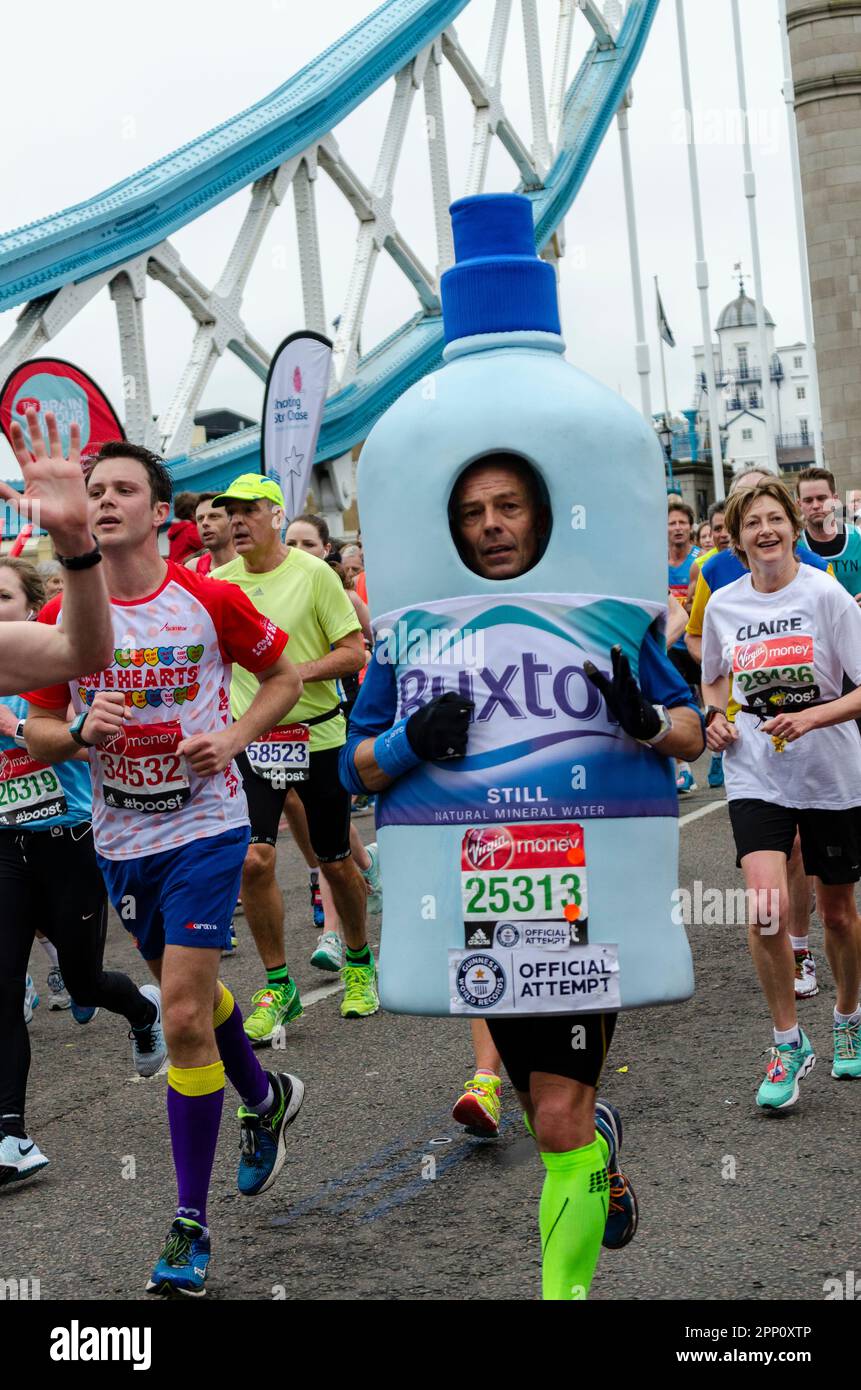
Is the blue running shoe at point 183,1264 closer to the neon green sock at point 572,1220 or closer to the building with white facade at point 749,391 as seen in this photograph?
the neon green sock at point 572,1220

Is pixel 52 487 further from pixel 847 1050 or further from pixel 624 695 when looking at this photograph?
pixel 847 1050

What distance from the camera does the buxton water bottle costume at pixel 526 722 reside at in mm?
3160

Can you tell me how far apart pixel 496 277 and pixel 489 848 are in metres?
1.05

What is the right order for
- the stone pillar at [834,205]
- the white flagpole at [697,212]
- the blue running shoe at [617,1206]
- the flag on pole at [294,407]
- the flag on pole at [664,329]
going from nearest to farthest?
the blue running shoe at [617,1206], the flag on pole at [294,407], the stone pillar at [834,205], the white flagpole at [697,212], the flag on pole at [664,329]

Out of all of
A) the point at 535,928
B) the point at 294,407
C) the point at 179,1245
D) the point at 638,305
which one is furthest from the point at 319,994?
the point at 638,305

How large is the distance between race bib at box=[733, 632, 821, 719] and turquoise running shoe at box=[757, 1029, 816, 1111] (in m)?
0.93

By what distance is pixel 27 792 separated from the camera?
216 inches

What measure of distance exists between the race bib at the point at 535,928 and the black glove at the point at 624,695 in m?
0.20

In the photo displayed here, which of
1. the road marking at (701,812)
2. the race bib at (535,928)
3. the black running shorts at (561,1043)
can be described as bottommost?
the black running shorts at (561,1043)

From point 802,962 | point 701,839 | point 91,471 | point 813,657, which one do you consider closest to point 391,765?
point 91,471

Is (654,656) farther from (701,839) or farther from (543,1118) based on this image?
(701,839)

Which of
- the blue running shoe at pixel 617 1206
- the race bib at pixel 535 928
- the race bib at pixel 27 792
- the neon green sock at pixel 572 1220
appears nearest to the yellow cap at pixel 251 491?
the race bib at pixel 27 792

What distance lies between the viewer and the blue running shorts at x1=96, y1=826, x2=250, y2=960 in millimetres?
4199

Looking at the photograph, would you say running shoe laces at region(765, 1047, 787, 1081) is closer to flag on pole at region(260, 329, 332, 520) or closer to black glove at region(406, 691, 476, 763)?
black glove at region(406, 691, 476, 763)
